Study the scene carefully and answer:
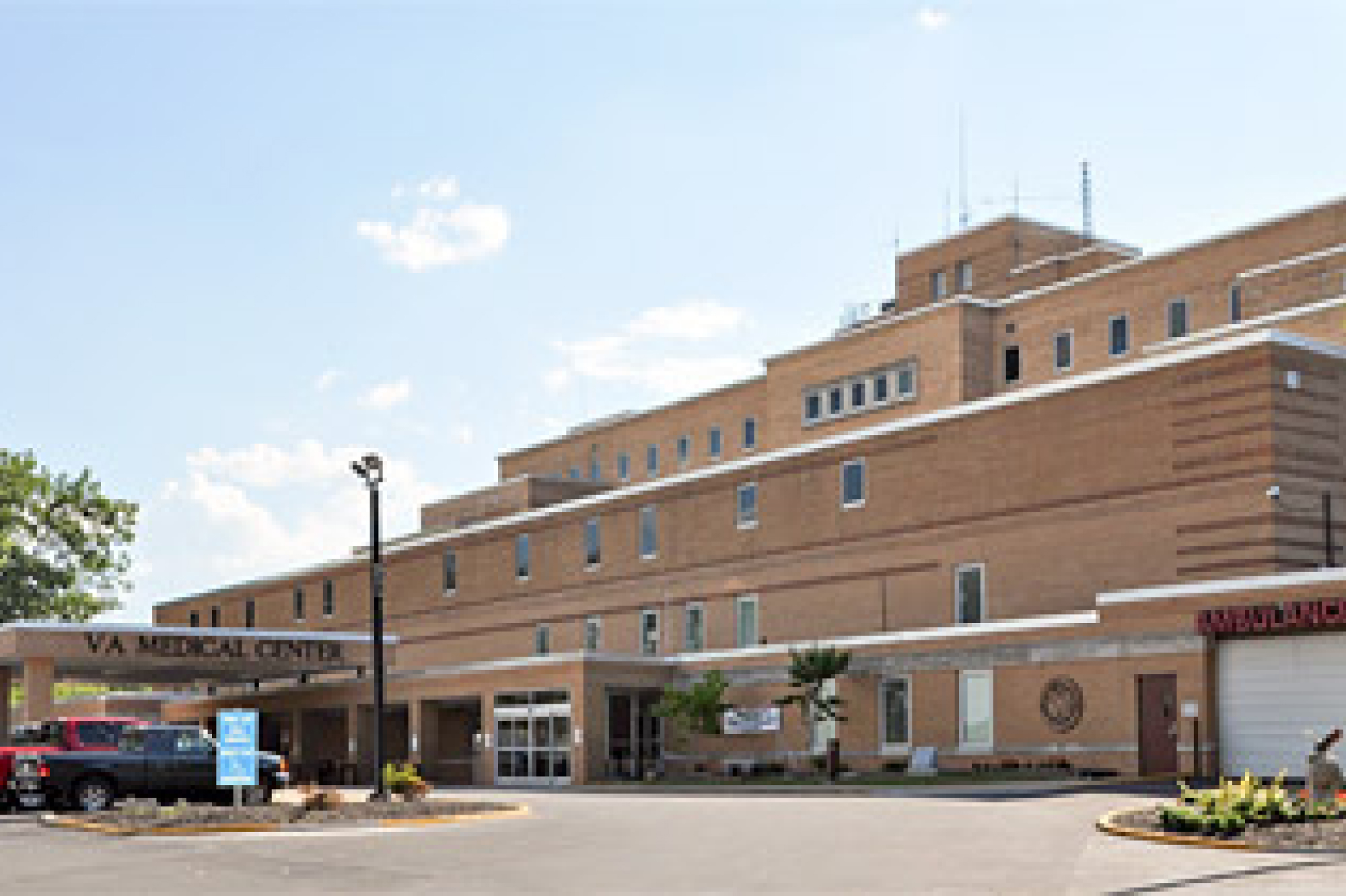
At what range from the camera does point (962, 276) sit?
6950 centimetres

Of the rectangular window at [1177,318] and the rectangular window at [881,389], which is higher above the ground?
the rectangular window at [1177,318]

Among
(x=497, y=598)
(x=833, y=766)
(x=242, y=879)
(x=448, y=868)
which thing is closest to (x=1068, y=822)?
(x=448, y=868)

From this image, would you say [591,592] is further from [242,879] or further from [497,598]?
[242,879]

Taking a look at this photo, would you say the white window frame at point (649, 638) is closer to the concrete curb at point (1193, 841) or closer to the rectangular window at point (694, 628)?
the rectangular window at point (694, 628)

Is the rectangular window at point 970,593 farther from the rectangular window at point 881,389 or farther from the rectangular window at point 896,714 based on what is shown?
the rectangular window at point 881,389

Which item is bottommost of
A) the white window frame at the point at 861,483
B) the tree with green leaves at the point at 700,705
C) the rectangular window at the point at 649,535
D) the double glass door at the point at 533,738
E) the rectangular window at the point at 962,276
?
the double glass door at the point at 533,738

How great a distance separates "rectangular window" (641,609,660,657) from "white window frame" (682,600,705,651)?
1773 mm

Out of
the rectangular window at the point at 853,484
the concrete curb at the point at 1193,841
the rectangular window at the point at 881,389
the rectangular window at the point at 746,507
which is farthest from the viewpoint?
the rectangular window at the point at 881,389

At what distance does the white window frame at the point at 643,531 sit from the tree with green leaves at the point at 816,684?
1559 centimetres

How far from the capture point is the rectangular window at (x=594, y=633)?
6594 cm

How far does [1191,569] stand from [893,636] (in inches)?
309

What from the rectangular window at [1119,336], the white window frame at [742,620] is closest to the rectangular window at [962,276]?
the rectangular window at [1119,336]

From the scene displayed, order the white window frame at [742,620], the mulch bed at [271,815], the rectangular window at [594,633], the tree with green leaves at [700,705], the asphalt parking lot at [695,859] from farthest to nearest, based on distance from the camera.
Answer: the rectangular window at [594,633], the white window frame at [742,620], the tree with green leaves at [700,705], the mulch bed at [271,815], the asphalt parking lot at [695,859]

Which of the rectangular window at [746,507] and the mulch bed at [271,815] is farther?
the rectangular window at [746,507]
